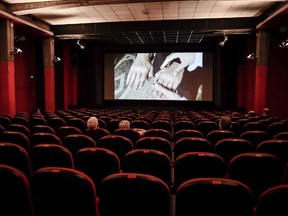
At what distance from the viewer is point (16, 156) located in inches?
122

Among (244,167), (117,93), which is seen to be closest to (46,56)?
(117,93)

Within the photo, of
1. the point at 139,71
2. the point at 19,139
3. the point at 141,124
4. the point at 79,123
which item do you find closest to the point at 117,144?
the point at 19,139

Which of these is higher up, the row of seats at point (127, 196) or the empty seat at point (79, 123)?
the row of seats at point (127, 196)

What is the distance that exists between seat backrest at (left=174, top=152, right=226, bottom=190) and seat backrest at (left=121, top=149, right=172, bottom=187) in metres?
0.14

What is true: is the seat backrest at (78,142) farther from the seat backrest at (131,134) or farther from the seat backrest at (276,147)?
the seat backrest at (276,147)

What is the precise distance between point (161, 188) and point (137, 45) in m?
18.1

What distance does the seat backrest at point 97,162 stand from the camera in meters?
2.90

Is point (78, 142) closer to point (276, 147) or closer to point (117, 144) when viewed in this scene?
point (117, 144)

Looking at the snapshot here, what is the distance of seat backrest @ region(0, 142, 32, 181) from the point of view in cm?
308

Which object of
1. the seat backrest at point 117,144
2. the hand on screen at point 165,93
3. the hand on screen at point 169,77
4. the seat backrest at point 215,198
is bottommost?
the seat backrest at point 117,144

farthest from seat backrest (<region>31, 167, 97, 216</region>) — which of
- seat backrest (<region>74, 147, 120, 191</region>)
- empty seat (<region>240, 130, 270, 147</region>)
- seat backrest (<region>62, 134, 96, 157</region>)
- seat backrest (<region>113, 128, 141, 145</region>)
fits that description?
empty seat (<region>240, 130, 270, 147</region>)

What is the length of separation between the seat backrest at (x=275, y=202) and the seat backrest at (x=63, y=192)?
1.10 meters

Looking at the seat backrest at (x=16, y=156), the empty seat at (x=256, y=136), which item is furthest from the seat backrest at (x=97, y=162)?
the empty seat at (x=256, y=136)

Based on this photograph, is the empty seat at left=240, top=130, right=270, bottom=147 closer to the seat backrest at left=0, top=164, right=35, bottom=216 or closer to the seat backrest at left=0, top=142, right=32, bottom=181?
the seat backrest at left=0, top=142, right=32, bottom=181
